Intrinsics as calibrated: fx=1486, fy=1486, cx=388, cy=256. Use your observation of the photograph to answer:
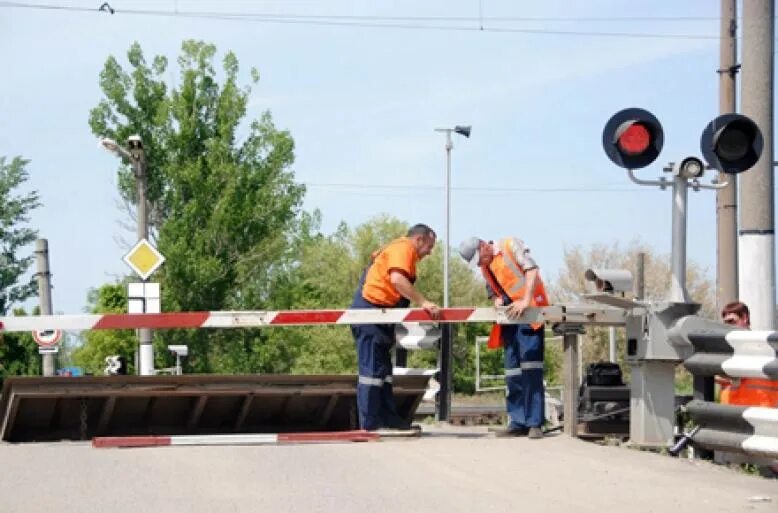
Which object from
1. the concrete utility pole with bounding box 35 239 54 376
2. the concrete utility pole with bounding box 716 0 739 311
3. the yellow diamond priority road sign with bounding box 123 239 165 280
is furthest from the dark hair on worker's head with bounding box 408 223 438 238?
the concrete utility pole with bounding box 35 239 54 376

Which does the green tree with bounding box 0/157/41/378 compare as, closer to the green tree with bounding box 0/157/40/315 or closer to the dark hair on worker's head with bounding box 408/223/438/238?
the green tree with bounding box 0/157/40/315

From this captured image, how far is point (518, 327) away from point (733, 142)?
2.24 meters

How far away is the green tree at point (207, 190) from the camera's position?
59.2 metres

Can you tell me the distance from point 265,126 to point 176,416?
48.4m

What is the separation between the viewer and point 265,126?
61.0 meters

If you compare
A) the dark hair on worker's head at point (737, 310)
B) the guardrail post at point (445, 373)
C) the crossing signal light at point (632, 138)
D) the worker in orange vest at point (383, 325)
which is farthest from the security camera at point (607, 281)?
the guardrail post at point (445, 373)

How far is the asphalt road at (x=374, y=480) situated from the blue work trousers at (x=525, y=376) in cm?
72

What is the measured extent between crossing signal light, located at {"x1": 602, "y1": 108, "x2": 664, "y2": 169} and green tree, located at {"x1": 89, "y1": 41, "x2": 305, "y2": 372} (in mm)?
47921

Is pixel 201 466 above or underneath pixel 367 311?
underneath

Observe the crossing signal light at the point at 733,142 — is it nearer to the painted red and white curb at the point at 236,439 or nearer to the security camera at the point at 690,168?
the security camera at the point at 690,168

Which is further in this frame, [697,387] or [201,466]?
[697,387]

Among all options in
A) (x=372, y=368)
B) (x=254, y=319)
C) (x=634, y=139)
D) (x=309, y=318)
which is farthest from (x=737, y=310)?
(x=254, y=319)

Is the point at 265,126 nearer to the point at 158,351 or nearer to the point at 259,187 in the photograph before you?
the point at 259,187

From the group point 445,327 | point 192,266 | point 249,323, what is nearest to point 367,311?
point 249,323
